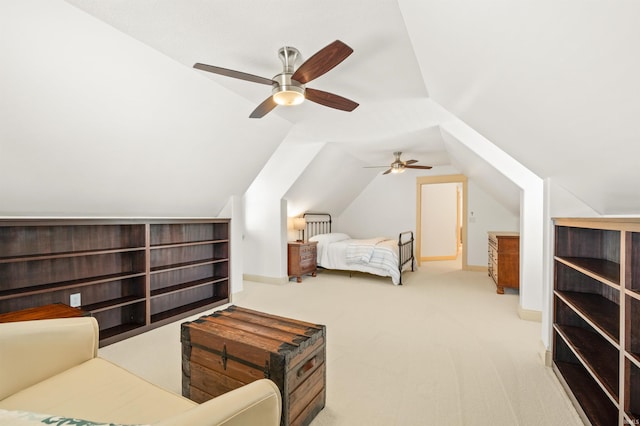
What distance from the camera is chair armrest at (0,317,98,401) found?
122 centimetres

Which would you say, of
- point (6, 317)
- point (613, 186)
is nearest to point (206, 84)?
point (6, 317)

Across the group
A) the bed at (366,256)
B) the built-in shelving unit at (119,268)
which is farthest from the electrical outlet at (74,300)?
the bed at (366,256)

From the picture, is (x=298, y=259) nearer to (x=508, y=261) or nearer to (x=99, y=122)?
(x=508, y=261)

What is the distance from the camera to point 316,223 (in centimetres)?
673

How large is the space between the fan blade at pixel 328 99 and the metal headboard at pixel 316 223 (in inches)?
153

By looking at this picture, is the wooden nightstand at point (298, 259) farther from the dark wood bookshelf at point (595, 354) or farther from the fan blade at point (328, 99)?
the dark wood bookshelf at point (595, 354)

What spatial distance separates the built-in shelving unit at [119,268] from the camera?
7.99 ft

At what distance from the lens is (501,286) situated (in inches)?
165

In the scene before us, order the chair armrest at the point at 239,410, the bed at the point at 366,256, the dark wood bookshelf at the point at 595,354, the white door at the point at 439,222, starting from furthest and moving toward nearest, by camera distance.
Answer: the white door at the point at 439,222, the bed at the point at 366,256, the dark wood bookshelf at the point at 595,354, the chair armrest at the point at 239,410

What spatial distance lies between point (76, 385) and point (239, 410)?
37.6 inches

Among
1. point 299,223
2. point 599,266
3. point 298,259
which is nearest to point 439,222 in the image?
point 299,223

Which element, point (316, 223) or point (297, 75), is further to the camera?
point (316, 223)

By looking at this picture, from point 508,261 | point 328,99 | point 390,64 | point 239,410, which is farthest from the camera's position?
point 508,261

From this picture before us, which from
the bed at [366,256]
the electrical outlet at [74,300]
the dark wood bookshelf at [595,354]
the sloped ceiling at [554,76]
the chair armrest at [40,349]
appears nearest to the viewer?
the sloped ceiling at [554,76]
